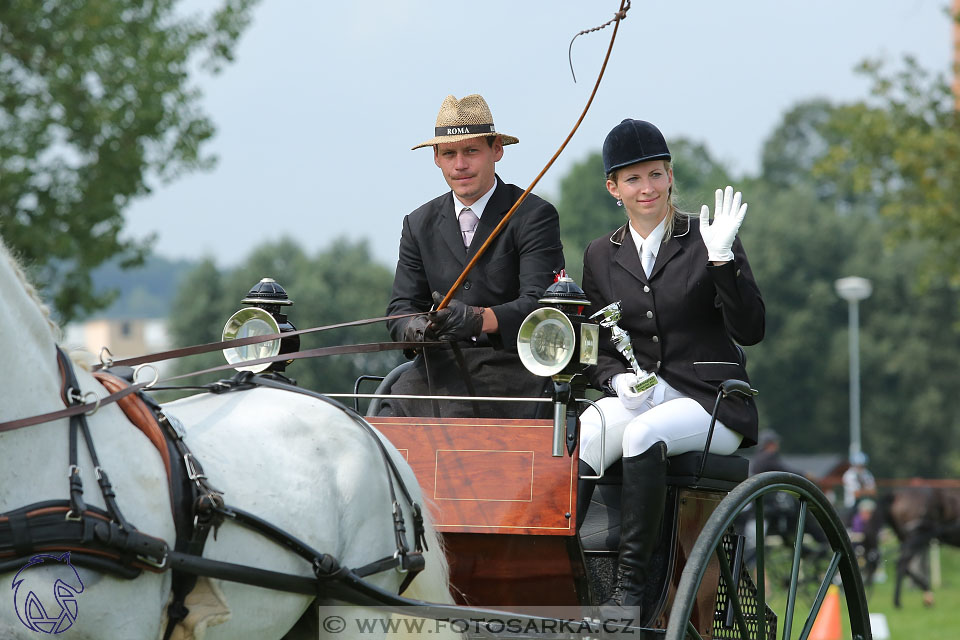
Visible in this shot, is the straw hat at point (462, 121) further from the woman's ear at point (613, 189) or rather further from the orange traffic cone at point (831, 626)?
the orange traffic cone at point (831, 626)

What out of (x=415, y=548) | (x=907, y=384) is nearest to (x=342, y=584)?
(x=415, y=548)

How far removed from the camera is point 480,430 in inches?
161

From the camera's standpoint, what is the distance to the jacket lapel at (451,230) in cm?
465

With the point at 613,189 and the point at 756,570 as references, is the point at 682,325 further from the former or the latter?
the point at 756,570

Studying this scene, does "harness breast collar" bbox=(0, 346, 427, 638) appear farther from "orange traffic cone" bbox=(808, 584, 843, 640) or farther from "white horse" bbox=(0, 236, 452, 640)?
"orange traffic cone" bbox=(808, 584, 843, 640)

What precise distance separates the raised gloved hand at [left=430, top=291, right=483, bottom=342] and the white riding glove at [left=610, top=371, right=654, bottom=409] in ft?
1.82

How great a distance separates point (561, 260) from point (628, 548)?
3.81 ft

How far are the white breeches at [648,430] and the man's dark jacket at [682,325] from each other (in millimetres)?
85

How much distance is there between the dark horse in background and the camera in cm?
1678

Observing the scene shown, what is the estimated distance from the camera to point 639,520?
13.3 feet

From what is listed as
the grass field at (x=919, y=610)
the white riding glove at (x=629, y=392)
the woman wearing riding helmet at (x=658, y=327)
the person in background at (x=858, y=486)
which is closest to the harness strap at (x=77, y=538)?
the woman wearing riding helmet at (x=658, y=327)

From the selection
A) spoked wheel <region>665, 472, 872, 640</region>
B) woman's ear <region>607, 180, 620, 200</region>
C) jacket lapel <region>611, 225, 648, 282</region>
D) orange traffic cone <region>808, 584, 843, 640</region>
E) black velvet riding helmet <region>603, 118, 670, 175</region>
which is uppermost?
black velvet riding helmet <region>603, 118, 670, 175</region>

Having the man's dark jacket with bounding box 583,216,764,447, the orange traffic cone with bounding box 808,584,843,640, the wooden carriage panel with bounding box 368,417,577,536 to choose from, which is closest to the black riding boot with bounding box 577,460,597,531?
the wooden carriage panel with bounding box 368,417,577,536

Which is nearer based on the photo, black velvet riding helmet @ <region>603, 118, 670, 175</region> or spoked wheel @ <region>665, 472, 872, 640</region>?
spoked wheel @ <region>665, 472, 872, 640</region>
